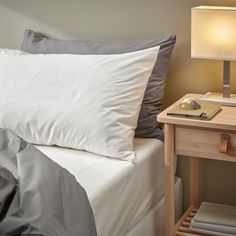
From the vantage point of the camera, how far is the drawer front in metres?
1.95

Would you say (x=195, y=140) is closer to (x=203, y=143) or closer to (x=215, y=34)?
(x=203, y=143)

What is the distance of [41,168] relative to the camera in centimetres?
170

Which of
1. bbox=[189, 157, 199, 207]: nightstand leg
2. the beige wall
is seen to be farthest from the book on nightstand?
bbox=[189, 157, 199, 207]: nightstand leg

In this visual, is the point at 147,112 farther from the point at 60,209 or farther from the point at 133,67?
the point at 60,209

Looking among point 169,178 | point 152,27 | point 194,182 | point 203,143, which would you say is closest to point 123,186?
point 169,178

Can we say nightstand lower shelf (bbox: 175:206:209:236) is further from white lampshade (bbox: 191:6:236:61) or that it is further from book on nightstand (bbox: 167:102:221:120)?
white lampshade (bbox: 191:6:236:61)

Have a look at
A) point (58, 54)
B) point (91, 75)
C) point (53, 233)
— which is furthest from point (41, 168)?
point (58, 54)

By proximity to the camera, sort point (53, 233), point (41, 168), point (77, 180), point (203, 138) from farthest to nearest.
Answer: point (203, 138)
point (77, 180)
point (41, 168)
point (53, 233)

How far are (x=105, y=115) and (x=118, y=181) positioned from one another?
11.2 inches

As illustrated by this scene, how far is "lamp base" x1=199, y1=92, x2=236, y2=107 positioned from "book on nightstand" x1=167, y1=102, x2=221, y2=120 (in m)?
0.06

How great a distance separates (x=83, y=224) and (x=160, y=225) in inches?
29.3

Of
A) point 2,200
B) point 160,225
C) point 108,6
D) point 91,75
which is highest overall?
point 108,6

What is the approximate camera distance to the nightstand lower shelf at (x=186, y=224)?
7.34 feet

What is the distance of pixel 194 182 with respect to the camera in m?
2.45
